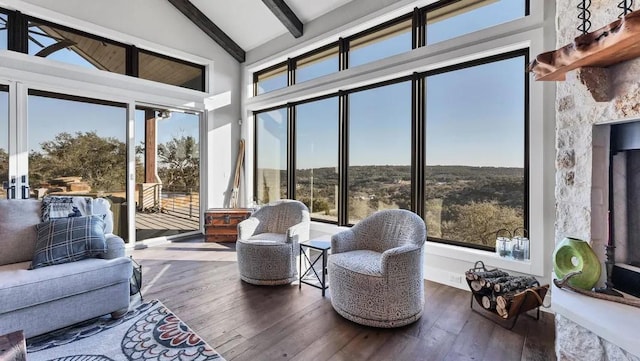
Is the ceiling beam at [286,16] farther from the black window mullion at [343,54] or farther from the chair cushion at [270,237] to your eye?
the chair cushion at [270,237]

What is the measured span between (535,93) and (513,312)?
197 cm

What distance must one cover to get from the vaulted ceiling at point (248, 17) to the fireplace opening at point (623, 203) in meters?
3.67

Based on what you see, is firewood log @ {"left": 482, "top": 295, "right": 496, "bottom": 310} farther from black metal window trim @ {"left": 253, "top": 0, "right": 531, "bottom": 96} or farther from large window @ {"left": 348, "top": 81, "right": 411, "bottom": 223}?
black metal window trim @ {"left": 253, "top": 0, "right": 531, "bottom": 96}

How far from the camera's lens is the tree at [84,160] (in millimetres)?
4023

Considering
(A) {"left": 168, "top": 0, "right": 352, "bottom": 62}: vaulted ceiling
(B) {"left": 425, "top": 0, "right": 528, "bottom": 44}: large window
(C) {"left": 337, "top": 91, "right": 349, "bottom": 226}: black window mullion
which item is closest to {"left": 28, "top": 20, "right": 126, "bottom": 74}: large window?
(A) {"left": 168, "top": 0, "right": 352, "bottom": 62}: vaulted ceiling

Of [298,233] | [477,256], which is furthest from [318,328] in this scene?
[477,256]

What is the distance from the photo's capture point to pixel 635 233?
→ 1993mm

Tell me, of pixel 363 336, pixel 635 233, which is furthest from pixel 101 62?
pixel 635 233

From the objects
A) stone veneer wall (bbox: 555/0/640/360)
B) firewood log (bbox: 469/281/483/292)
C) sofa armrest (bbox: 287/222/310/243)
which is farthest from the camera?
sofa armrest (bbox: 287/222/310/243)

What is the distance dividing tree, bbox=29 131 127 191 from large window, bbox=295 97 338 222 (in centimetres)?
280

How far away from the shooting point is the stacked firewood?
7.91 ft

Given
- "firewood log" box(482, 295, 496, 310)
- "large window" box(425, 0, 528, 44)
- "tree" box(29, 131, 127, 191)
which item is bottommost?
"firewood log" box(482, 295, 496, 310)

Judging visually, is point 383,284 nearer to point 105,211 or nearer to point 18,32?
point 105,211

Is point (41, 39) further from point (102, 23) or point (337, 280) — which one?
point (337, 280)
